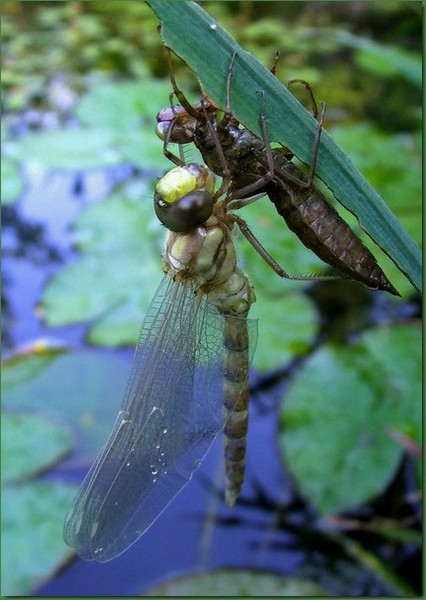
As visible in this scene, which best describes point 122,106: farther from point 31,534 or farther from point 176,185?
point 176,185

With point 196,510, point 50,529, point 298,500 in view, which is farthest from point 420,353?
point 50,529

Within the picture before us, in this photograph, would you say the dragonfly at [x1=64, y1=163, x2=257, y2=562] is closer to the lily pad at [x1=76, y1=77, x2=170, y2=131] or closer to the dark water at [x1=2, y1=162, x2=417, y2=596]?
the dark water at [x1=2, y1=162, x2=417, y2=596]

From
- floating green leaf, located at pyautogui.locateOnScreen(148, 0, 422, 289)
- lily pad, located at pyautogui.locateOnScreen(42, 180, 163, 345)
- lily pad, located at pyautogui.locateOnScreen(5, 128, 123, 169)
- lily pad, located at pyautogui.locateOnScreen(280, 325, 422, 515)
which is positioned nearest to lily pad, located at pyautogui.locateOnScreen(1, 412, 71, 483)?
lily pad, located at pyautogui.locateOnScreen(42, 180, 163, 345)

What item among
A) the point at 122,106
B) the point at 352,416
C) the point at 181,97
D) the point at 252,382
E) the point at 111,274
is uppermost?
the point at 122,106

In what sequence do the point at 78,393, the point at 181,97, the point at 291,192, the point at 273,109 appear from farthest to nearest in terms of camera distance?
the point at 78,393
the point at 291,192
the point at 181,97
the point at 273,109

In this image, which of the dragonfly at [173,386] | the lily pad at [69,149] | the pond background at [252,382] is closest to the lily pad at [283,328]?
the pond background at [252,382]

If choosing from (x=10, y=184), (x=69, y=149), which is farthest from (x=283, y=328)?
(x=69, y=149)

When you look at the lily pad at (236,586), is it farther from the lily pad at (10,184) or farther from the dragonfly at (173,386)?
the lily pad at (10,184)

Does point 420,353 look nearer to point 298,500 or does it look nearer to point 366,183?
point 298,500
